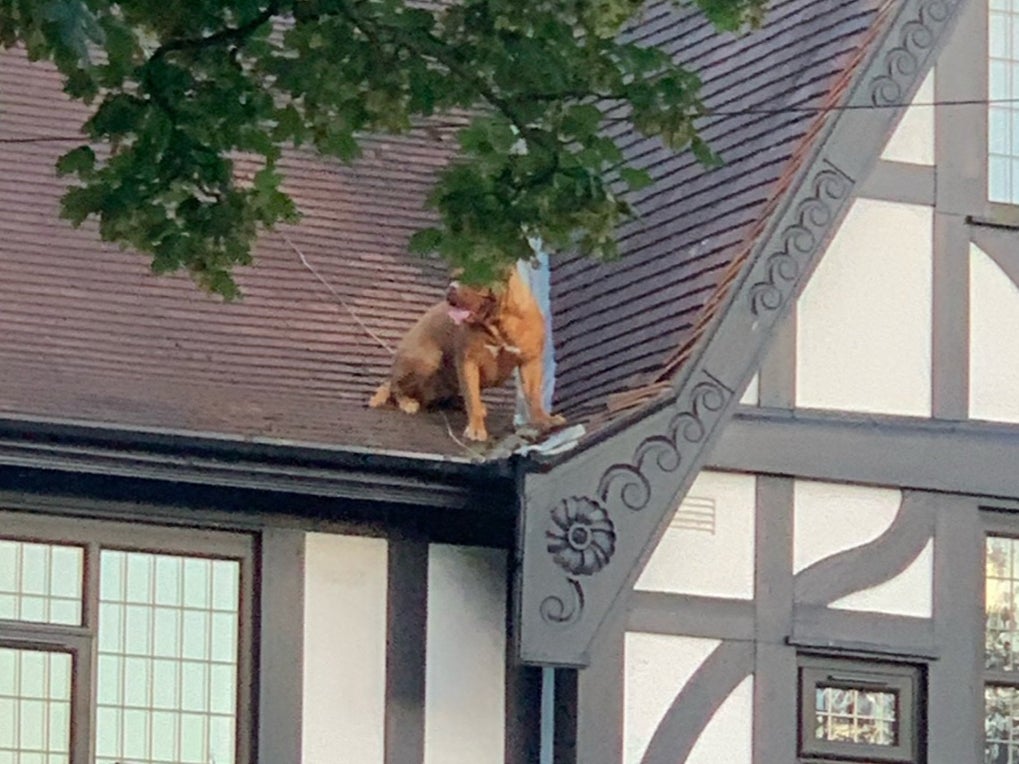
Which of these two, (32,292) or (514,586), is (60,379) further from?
(514,586)

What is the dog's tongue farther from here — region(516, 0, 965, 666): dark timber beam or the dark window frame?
the dark window frame

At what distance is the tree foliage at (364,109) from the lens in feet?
44.4

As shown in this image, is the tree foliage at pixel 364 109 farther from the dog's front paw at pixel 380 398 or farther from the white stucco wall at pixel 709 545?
the dog's front paw at pixel 380 398

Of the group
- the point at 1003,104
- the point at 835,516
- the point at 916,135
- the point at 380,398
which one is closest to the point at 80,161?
the point at 380,398

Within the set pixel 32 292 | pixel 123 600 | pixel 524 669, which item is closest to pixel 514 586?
pixel 524 669

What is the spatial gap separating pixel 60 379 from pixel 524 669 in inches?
97.1

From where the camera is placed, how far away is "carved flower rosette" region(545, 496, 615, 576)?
17.2 meters

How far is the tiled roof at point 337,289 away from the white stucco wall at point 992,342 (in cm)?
107

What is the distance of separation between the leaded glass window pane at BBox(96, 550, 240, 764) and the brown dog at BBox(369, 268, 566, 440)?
144 cm

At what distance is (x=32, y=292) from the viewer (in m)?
18.4

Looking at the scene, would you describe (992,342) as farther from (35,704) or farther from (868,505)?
(35,704)

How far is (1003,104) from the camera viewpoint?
18.8m

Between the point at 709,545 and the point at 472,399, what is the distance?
1.52m

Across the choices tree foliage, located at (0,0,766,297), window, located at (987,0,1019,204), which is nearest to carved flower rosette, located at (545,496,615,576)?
window, located at (987,0,1019,204)
